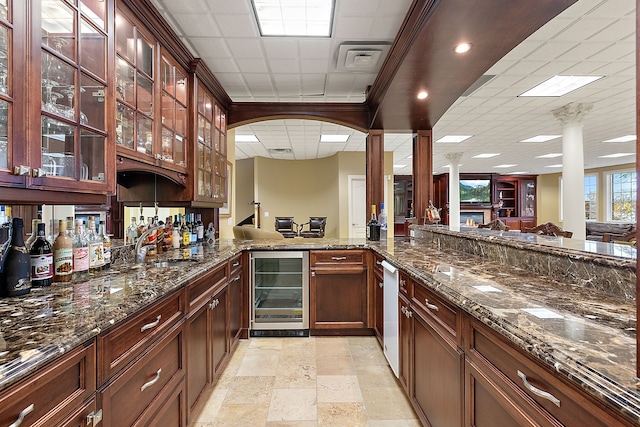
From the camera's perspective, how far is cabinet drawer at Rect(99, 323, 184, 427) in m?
1.02

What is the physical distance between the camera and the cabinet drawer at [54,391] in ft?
2.23

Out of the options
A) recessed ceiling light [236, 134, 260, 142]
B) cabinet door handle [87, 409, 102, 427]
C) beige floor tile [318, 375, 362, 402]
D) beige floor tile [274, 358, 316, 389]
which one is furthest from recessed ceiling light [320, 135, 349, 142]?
cabinet door handle [87, 409, 102, 427]

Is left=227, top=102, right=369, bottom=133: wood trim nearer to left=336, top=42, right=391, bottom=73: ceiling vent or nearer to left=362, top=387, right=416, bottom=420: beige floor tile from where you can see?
left=336, top=42, right=391, bottom=73: ceiling vent

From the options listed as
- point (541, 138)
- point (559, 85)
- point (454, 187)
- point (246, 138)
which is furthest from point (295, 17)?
point (454, 187)

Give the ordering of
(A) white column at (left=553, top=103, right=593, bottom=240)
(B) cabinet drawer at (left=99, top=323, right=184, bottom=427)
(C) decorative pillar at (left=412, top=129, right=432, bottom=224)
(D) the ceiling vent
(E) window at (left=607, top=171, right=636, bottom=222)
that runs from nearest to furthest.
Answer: (B) cabinet drawer at (left=99, top=323, right=184, bottom=427) → (D) the ceiling vent → (C) decorative pillar at (left=412, top=129, right=432, bottom=224) → (A) white column at (left=553, top=103, right=593, bottom=240) → (E) window at (left=607, top=171, right=636, bottom=222)

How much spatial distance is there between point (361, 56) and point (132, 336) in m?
2.62

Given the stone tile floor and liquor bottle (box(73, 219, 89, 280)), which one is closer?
liquor bottle (box(73, 219, 89, 280))

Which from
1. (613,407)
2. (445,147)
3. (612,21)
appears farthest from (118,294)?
(445,147)

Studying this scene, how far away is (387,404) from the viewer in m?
2.04

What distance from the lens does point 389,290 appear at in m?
2.36

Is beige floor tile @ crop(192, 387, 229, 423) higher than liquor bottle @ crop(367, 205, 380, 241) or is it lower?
lower

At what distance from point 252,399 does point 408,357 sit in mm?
1040

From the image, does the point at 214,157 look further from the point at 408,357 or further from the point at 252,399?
the point at 408,357

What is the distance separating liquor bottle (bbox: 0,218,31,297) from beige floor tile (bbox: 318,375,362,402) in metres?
1.69
